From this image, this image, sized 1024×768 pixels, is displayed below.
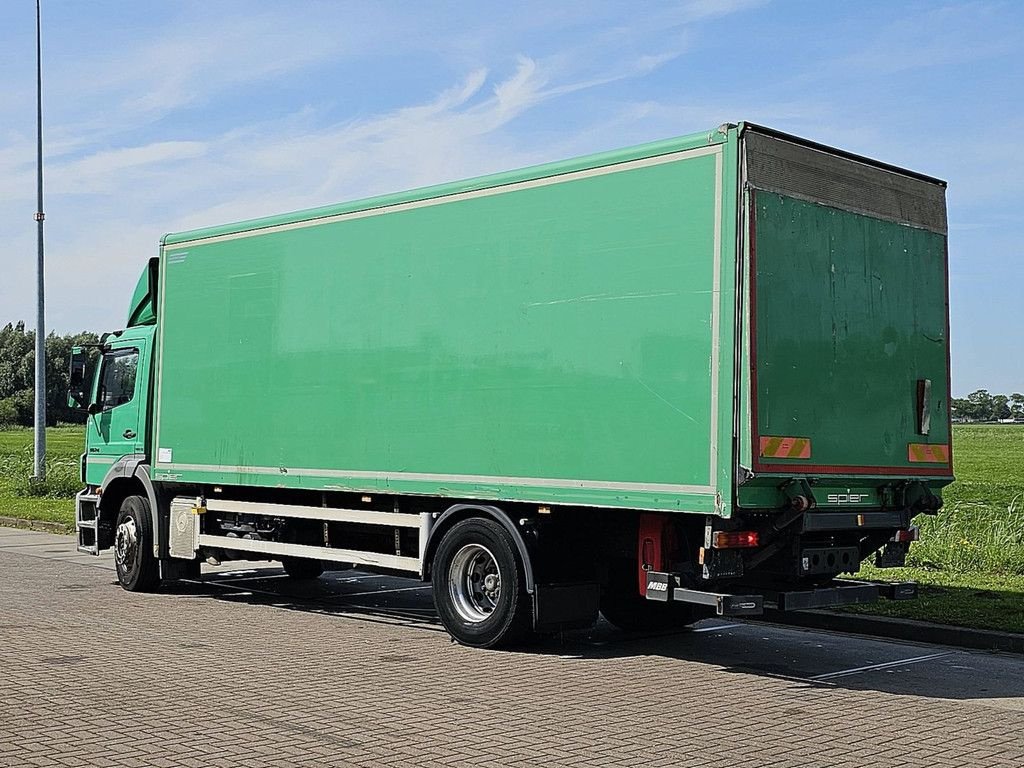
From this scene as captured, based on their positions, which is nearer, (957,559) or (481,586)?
(481,586)

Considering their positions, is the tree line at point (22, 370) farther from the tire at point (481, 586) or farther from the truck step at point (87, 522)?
the tire at point (481, 586)

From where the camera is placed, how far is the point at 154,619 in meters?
12.0

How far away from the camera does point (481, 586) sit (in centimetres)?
1064

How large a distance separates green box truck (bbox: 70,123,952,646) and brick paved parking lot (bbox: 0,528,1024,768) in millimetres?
613

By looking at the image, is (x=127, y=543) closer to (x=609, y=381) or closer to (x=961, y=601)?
(x=609, y=381)

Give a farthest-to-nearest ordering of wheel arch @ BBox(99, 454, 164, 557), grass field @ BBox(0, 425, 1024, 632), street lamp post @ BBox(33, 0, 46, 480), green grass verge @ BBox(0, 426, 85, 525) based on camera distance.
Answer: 1. street lamp post @ BBox(33, 0, 46, 480)
2. green grass verge @ BBox(0, 426, 85, 525)
3. wheel arch @ BBox(99, 454, 164, 557)
4. grass field @ BBox(0, 425, 1024, 632)

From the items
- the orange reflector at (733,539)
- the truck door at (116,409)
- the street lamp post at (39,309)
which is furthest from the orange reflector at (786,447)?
the street lamp post at (39,309)

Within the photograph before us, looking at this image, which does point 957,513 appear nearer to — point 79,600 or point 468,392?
point 468,392

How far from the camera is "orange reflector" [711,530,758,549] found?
901cm

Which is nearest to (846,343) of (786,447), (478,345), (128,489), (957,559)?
(786,447)

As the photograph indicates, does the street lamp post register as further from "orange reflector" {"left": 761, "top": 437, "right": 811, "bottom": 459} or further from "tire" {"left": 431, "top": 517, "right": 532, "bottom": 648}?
"orange reflector" {"left": 761, "top": 437, "right": 811, "bottom": 459}

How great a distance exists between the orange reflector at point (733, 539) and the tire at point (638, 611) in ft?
7.60

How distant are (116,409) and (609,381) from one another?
23.6 ft

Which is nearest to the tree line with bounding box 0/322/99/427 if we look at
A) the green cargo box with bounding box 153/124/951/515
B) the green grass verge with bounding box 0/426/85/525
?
the green grass verge with bounding box 0/426/85/525
